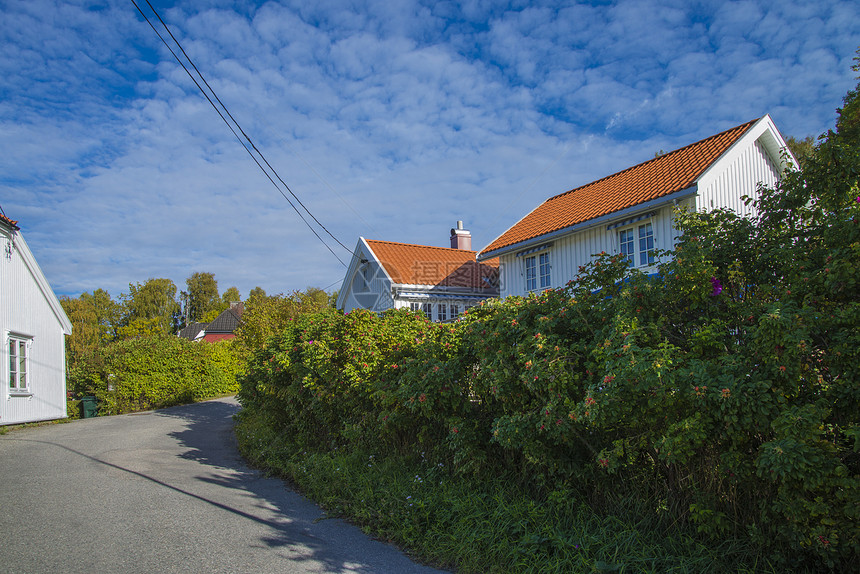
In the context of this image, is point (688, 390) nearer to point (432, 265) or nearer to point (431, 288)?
point (431, 288)

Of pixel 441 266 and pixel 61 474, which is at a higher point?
pixel 441 266

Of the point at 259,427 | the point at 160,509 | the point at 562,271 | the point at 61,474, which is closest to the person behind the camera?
the point at 160,509

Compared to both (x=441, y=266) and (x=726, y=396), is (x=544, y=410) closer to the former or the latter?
(x=726, y=396)

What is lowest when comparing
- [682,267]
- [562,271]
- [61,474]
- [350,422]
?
[61,474]

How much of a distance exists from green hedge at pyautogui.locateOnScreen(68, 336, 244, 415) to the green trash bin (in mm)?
409

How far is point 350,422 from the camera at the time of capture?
25.1 ft

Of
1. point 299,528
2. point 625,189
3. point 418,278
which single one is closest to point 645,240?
point 625,189

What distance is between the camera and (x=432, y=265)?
24500 millimetres

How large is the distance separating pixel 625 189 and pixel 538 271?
151 inches

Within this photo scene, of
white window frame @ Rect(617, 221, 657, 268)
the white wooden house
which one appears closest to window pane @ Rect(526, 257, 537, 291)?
white window frame @ Rect(617, 221, 657, 268)

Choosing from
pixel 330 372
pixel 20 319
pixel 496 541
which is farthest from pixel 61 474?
pixel 20 319

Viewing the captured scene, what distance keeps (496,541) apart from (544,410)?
4.25 feet

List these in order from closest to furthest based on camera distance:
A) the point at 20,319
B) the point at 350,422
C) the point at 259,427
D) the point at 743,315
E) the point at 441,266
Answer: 1. the point at 743,315
2. the point at 350,422
3. the point at 259,427
4. the point at 20,319
5. the point at 441,266

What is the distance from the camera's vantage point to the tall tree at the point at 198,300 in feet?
250
